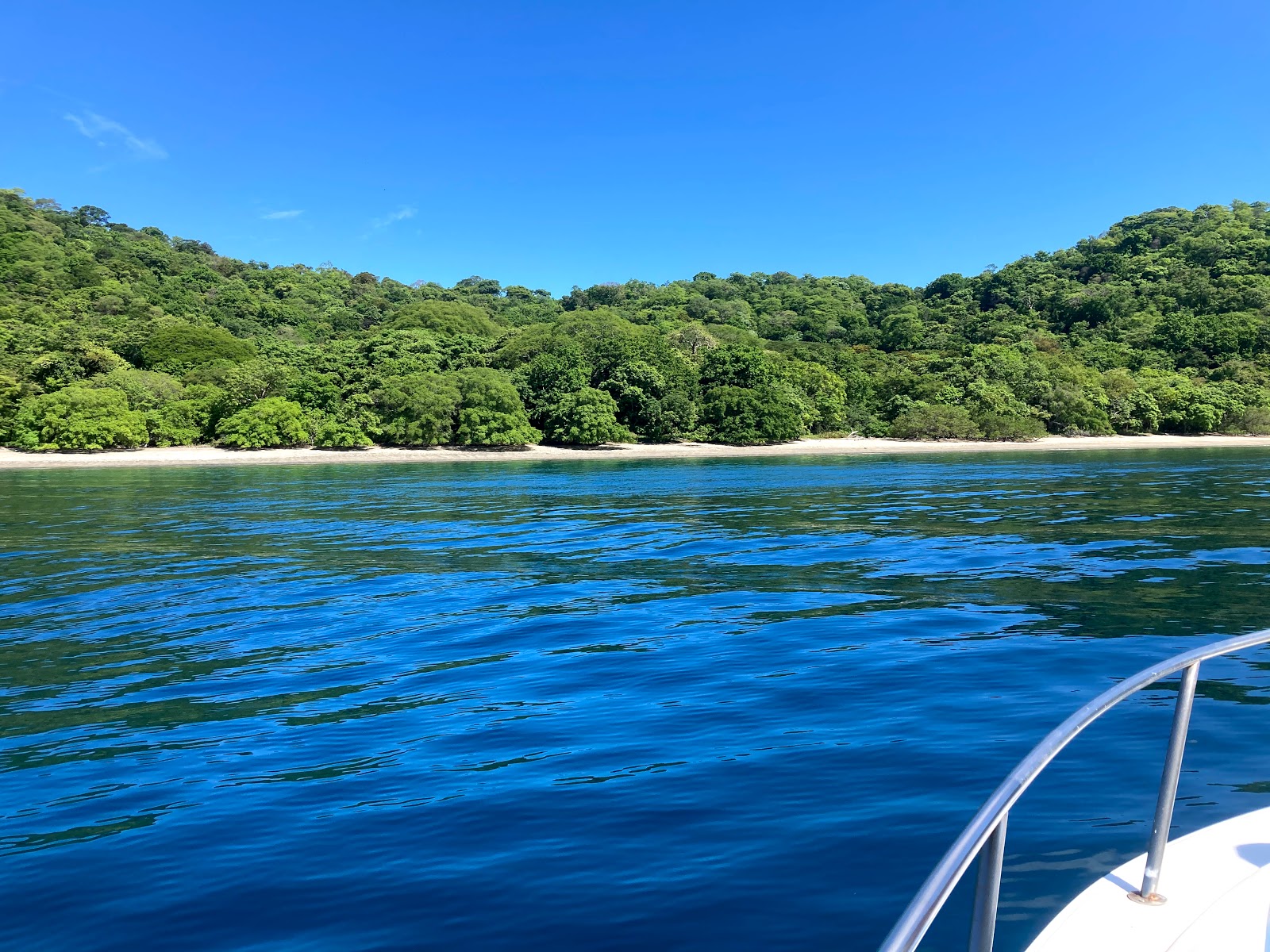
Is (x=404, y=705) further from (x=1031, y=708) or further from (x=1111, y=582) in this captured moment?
(x=1111, y=582)

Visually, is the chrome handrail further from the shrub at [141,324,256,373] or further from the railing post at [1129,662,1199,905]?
the shrub at [141,324,256,373]

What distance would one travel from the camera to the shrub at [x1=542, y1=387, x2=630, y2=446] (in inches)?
2552

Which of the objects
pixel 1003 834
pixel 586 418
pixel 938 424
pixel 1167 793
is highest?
pixel 586 418

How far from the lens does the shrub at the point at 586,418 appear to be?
6481 cm

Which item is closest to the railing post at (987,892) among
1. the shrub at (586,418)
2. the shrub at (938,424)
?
the shrub at (586,418)

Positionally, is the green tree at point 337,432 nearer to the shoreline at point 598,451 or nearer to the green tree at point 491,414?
the shoreline at point 598,451

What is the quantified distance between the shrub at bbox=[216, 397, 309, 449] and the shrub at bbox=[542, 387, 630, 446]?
18292mm

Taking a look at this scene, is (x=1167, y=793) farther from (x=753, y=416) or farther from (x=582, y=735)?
(x=753, y=416)

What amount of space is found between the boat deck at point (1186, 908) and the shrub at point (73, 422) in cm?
6473

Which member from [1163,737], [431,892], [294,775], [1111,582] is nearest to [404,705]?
[294,775]

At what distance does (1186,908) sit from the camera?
3072 mm

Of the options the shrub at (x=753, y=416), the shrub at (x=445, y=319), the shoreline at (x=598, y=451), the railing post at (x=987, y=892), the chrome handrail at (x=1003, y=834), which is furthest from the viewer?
the shrub at (x=445, y=319)

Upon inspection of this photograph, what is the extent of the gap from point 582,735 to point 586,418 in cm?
5782

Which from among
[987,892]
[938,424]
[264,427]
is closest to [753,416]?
[938,424]
